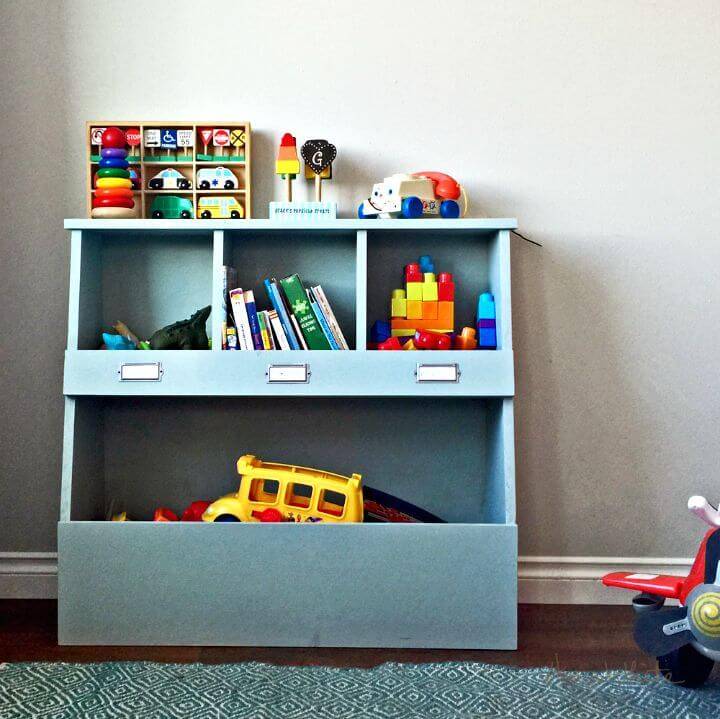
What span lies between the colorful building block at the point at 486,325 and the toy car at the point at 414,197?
223 mm

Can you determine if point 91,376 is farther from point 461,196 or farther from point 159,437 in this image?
point 461,196

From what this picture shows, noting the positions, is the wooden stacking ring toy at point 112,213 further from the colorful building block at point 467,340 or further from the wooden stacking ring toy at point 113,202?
the colorful building block at point 467,340

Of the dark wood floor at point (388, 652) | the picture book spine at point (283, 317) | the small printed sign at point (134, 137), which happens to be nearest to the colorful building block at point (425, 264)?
the picture book spine at point (283, 317)

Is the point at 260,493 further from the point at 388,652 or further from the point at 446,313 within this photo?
the point at 446,313

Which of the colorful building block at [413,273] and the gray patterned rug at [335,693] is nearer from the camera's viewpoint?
the gray patterned rug at [335,693]

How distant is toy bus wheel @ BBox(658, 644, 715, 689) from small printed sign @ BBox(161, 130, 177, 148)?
1.66 meters

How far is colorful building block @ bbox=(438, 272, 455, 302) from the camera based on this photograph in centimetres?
212

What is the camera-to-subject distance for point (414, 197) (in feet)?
6.78

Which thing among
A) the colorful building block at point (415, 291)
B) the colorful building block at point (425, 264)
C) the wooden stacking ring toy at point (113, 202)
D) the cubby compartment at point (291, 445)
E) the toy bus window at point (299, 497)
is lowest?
the toy bus window at point (299, 497)

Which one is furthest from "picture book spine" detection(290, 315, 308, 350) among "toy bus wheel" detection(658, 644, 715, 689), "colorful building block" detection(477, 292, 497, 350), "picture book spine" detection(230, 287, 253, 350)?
"toy bus wheel" detection(658, 644, 715, 689)

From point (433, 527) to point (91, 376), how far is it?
2.85ft

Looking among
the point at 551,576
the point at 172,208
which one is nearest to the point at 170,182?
the point at 172,208

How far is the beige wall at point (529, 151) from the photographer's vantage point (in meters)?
2.26

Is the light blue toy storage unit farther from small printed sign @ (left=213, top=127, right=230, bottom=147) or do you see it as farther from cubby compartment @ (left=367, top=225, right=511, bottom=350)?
small printed sign @ (left=213, top=127, right=230, bottom=147)
